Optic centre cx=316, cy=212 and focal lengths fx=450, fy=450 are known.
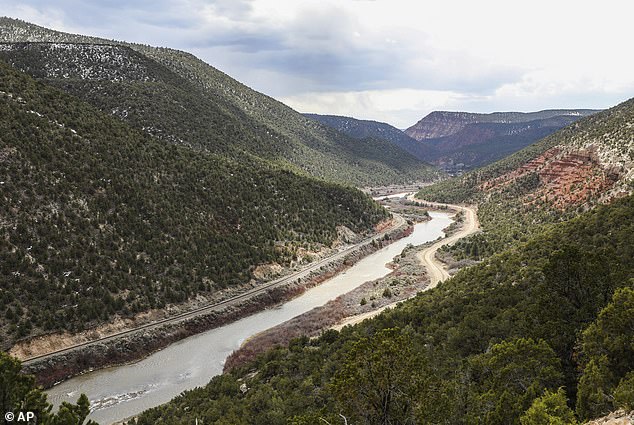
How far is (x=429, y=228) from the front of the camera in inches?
3723

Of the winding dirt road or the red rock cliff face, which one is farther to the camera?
the red rock cliff face

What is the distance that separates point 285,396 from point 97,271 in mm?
25434

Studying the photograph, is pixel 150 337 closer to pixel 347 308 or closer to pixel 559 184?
pixel 347 308

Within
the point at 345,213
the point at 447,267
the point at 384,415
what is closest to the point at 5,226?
the point at 384,415

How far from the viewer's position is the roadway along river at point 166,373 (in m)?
28.6

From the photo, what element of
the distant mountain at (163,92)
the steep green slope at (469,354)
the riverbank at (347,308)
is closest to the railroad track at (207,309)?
the riverbank at (347,308)

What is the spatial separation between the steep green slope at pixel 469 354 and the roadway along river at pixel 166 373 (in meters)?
4.60

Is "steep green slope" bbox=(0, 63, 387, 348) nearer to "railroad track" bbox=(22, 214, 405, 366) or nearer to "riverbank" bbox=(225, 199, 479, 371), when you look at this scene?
"railroad track" bbox=(22, 214, 405, 366)

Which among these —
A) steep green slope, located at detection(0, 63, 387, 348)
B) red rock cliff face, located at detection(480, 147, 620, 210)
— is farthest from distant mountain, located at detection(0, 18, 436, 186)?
red rock cliff face, located at detection(480, 147, 620, 210)

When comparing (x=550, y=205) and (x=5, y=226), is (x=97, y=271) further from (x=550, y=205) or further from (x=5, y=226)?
(x=550, y=205)

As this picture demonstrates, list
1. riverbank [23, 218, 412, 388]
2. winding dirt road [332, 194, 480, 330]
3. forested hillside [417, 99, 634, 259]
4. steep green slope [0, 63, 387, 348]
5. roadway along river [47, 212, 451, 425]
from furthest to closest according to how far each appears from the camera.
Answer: forested hillside [417, 99, 634, 259]
winding dirt road [332, 194, 480, 330]
steep green slope [0, 63, 387, 348]
riverbank [23, 218, 412, 388]
roadway along river [47, 212, 451, 425]

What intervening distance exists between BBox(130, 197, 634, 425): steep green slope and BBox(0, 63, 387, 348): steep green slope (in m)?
16.4

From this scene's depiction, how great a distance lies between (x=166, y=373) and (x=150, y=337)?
528 cm

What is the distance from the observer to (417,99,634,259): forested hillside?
169 feet
